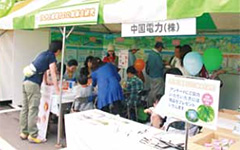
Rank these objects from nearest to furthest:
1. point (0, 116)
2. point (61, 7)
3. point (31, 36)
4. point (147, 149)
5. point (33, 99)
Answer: point (147, 149), point (61, 7), point (33, 99), point (0, 116), point (31, 36)

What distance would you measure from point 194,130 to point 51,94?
214 cm

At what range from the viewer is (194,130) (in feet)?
8.60

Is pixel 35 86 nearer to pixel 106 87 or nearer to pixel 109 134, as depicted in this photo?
pixel 106 87

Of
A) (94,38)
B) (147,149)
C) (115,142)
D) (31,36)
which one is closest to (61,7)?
(115,142)

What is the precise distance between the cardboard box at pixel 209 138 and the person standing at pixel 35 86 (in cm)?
224

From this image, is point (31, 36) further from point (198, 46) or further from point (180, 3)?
point (180, 3)

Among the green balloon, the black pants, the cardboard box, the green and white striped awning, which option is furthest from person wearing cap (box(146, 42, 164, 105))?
the cardboard box

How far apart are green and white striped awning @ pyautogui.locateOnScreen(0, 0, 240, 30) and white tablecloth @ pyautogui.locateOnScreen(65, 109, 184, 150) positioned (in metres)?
1.01

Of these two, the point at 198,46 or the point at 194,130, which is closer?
the point at 194,130

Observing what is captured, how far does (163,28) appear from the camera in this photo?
2.37m

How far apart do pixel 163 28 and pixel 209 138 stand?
1.02 meters

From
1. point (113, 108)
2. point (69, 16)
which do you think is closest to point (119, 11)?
point (69, 16)

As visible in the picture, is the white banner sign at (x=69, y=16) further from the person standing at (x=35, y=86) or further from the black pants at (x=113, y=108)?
the black pants at (x=113, y=108)

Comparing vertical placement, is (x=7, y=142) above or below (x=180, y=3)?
below
